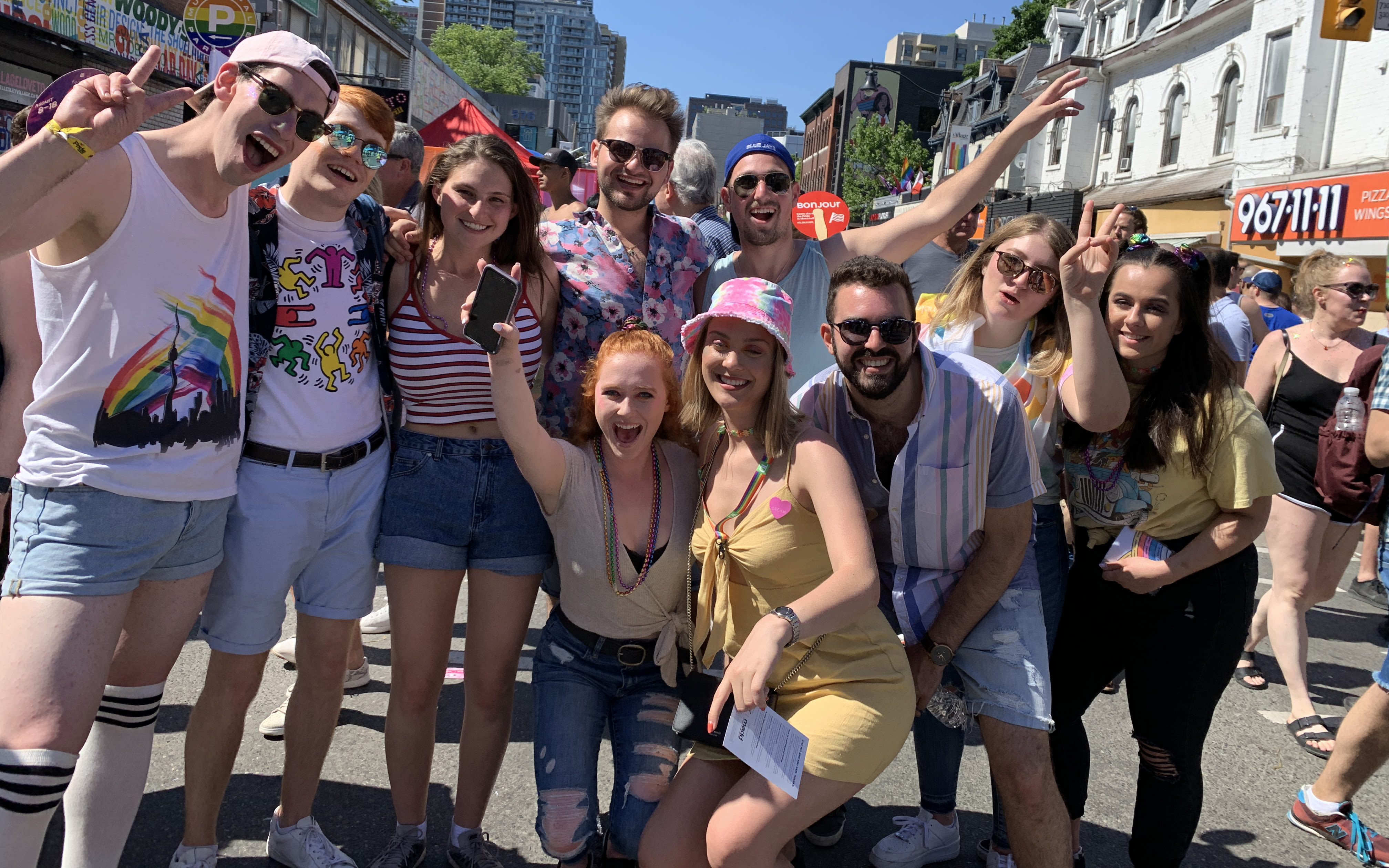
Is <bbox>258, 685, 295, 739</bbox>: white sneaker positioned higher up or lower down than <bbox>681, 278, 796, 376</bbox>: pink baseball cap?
lower down

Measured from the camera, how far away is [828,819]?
3215 millimetres

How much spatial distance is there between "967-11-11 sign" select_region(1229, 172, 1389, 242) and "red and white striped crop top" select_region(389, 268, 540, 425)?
52.6ft

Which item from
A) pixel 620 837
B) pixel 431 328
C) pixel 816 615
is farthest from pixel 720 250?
pixel 620 837

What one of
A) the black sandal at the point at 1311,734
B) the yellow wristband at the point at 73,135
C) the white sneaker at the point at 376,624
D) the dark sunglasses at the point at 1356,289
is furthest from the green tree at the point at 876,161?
the yellow wristband at the point at 73,135

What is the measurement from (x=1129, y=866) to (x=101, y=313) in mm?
3510

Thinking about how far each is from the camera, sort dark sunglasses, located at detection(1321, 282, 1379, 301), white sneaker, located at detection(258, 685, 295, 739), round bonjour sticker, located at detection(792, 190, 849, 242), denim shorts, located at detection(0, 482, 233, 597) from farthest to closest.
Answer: round bonjour sticker, located at detection(792, 190, 849, 242) → dark sunglasses, located at detection(1321, 282, 1379, 301) → white sneaker, located at detection(258, 685, 295, 739) → denim shorts, located at detection(0, 482, 233, 597)

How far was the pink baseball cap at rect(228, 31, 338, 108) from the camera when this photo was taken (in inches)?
88.9

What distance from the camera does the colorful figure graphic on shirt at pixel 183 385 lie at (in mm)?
2150

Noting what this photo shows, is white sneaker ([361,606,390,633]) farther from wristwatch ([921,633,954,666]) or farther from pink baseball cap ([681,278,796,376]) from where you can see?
wristwatch ([921,633,954,666])

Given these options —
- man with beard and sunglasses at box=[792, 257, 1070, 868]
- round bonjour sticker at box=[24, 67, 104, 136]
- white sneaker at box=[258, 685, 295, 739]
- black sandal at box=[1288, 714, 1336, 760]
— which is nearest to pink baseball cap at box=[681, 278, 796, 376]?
man with beard and sunglasses at box=[792, 257, 1070, 868]

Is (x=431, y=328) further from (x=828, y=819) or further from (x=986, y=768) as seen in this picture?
(x=986, y=768)

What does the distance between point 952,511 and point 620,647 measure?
102 cm

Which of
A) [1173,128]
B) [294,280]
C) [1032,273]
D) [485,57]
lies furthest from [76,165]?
[485,57]

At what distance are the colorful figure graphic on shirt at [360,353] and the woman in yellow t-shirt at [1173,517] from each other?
2.20 m
